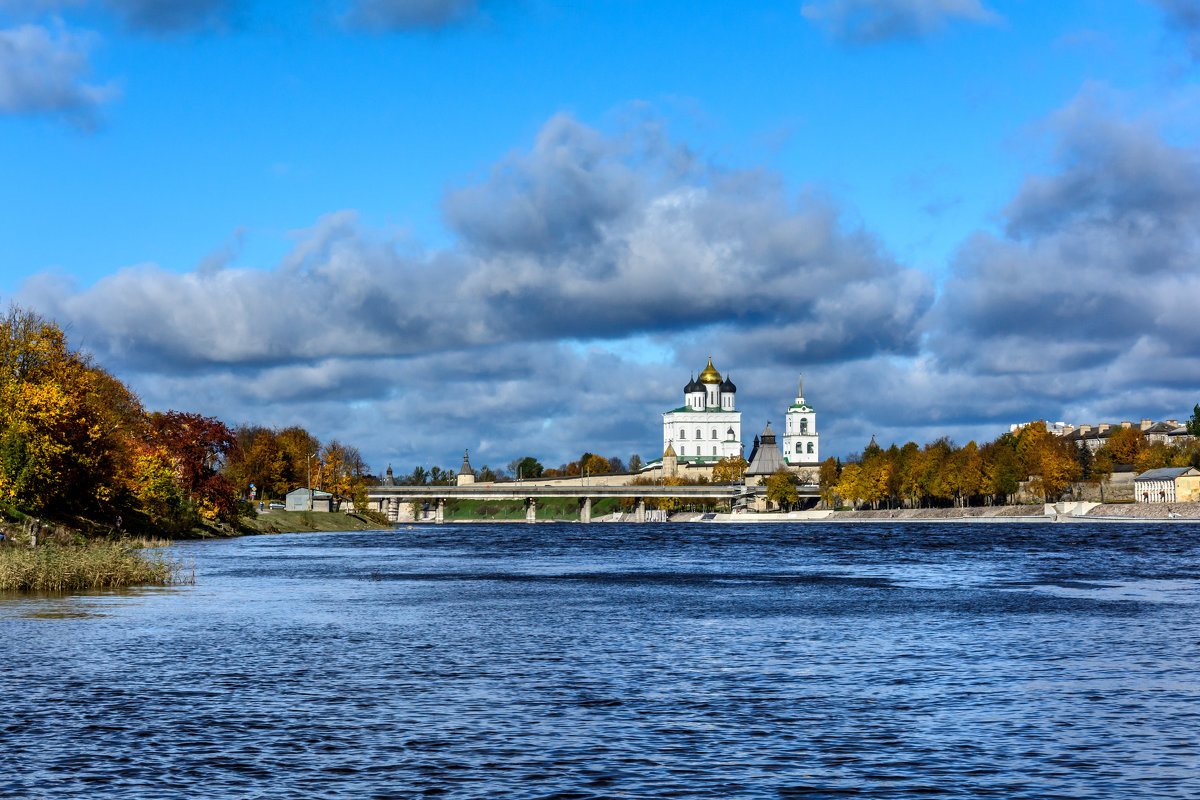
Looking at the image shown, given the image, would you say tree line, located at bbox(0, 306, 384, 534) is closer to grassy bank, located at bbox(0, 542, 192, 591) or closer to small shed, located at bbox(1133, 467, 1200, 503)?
grassy bank, located at bbox(0, 542, 192, 591)

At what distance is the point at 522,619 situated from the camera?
40.2m

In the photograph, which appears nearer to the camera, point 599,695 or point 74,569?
point 599,695

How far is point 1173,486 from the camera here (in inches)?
7613

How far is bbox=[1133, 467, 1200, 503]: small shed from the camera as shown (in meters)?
190

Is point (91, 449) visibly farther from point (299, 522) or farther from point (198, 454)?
point (299, 522)

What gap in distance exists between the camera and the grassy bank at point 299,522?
143m

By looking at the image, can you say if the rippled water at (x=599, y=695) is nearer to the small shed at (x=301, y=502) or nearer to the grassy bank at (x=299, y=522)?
the grassy bank at (x=299, y=522)

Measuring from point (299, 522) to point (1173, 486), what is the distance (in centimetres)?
13789

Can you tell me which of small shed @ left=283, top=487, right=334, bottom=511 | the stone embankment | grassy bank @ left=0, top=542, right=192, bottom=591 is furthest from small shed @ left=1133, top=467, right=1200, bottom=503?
grassy bank @ left=0, top=542, right=192, bottom=591

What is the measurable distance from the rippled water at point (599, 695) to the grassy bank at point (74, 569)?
1731 millimetres


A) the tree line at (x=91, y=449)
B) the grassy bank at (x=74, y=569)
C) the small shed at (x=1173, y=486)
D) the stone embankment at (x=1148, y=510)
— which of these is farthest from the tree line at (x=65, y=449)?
the small shed at (x=1173, y=486)

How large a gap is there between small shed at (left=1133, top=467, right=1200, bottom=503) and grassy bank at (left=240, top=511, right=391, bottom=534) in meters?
128

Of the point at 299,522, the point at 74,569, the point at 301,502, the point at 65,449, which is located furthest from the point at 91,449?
the point at 301,502

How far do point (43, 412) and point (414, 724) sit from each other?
6323 cm
